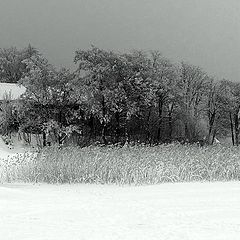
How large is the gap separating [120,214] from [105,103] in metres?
33.8

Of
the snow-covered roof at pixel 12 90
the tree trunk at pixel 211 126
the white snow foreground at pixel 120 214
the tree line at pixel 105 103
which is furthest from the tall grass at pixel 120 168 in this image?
the tree trunk at pixel 211 126

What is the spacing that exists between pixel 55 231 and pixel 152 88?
3831cm

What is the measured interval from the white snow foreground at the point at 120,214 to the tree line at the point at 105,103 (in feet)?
Answer: 79.0

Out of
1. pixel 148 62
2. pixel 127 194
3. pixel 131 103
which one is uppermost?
pixel 148 62

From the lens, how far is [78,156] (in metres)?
17.5

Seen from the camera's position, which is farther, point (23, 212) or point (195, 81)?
point (195, 81)

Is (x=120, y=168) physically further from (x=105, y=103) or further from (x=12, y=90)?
(x=12, y=90)

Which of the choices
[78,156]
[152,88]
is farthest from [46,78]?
[78,156]

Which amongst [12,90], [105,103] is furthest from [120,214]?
[12,90]

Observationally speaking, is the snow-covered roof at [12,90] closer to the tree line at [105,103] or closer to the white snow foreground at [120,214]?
the tree line at [105,103]

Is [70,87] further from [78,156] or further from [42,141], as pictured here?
[78,156]

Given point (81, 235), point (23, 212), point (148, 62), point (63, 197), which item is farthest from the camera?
point (148, 62)

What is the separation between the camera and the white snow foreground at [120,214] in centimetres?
779

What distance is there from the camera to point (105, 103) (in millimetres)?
43438
